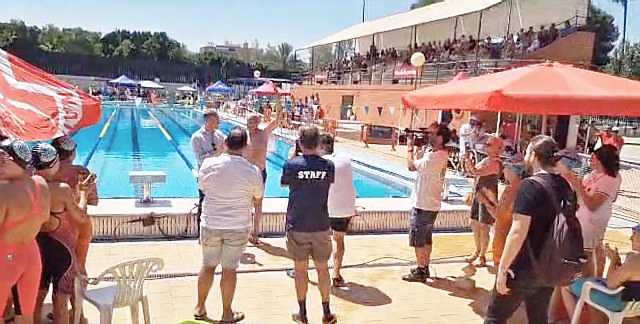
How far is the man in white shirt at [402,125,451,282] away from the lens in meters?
4.54

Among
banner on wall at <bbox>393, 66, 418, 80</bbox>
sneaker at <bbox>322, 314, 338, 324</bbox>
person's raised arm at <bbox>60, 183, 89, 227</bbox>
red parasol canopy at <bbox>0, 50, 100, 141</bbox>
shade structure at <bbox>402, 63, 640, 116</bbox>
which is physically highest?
banner on wall at <bbox>393, 66, 418, 80</bbox>

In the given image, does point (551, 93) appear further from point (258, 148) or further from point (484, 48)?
point (484, 48)

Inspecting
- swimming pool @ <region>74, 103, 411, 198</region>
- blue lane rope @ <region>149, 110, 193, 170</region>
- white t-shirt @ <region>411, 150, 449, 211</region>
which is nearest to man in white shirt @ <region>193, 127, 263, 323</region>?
white t-shirt @ <region>411, 150, 449, 211</region>

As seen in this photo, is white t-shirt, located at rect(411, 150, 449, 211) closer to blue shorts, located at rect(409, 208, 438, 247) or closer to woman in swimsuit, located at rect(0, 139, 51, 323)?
blue shorts, located at rect(409, 208, 438, 247)

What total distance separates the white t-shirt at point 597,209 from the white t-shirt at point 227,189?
2.36 m

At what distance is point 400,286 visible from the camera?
189 inches

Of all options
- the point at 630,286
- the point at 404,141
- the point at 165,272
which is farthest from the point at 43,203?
the point at 404,141

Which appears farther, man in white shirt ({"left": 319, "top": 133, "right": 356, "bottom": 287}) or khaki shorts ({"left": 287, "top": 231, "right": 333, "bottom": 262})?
man in white shirt ({"left": 319, "top": 133, "right": 356, "bottom": 287})

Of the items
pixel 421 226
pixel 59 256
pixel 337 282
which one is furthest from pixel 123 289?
pixel 421 226

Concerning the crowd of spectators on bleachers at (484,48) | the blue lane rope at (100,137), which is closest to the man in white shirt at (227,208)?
the blue lane rope at (100,137)

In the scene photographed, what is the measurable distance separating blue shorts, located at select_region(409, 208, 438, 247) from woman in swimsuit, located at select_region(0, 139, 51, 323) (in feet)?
9.94

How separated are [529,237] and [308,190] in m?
1.41

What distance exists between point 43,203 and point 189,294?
188 centimetres

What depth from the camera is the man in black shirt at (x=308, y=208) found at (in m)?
3.55
